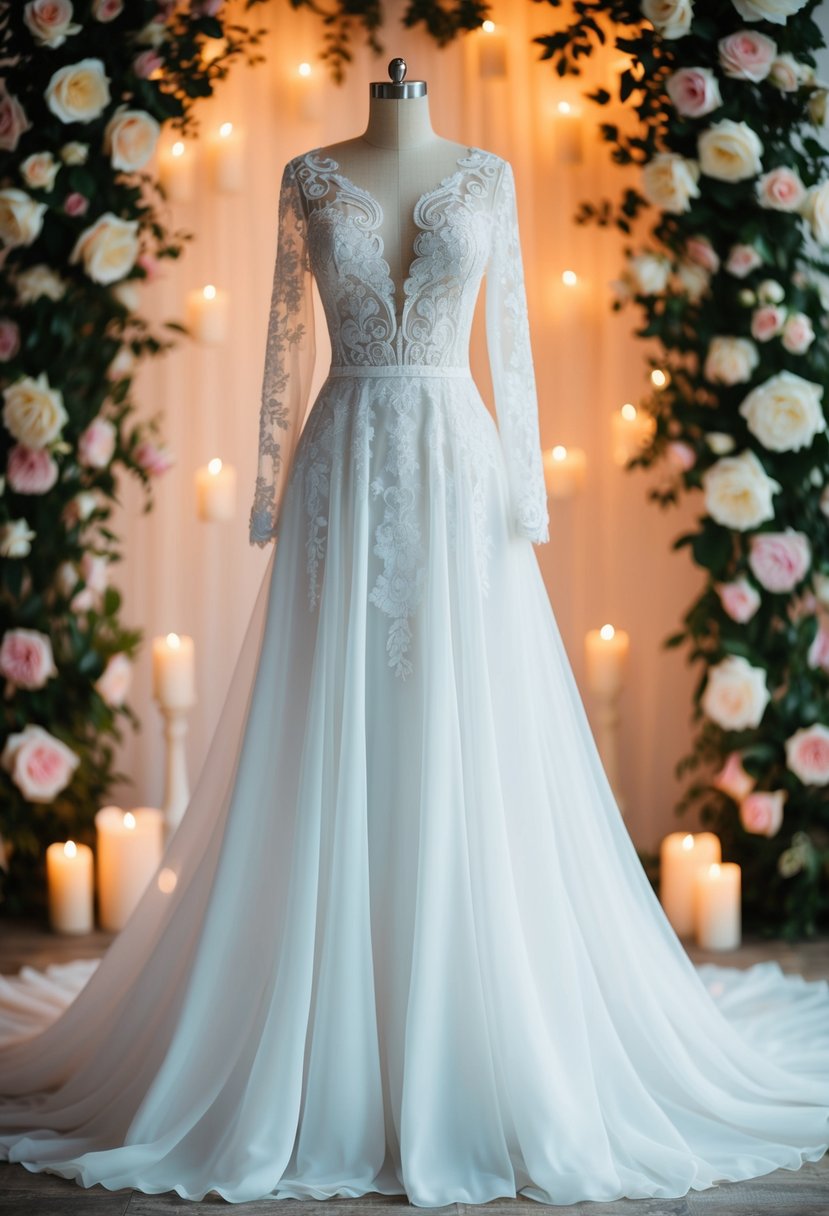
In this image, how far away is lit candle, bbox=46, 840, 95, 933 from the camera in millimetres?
3572

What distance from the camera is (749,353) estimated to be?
11.2 feet

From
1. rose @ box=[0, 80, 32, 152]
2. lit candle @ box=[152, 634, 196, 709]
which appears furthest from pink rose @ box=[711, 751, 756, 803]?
rose @ box=[0, 80, 32, 152]

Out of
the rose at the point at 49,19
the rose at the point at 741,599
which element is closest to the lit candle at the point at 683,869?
the rose at the point at 741,599

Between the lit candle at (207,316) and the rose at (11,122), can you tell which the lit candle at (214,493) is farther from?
the rose at (11,122)

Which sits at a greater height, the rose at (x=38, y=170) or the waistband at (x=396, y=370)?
the rose at (x=38, y=170)

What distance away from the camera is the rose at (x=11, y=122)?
335cm

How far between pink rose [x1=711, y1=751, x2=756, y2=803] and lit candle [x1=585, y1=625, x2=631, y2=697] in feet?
1.23

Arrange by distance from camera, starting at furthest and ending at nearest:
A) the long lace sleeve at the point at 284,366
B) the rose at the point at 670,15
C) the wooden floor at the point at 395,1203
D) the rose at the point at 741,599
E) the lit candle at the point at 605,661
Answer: the lit candle at the point at 605,661
the rose at the point at 741,599
the rose at the point at 670,15
the long lace sleeve at the point at 284,366
the wooden floor at the point at 395,1203

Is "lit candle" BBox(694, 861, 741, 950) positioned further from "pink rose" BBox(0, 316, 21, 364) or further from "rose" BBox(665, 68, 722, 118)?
"pink rose" BBox(0, 316, 21, 364)

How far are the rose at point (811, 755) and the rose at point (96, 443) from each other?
75.5 inches

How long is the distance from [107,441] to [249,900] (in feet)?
5.27

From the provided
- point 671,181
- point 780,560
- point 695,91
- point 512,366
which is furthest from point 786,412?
point 512,366

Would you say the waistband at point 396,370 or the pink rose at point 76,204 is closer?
the waistband at point 396,370

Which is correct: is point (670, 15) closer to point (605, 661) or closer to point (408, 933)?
point (605, 661)
